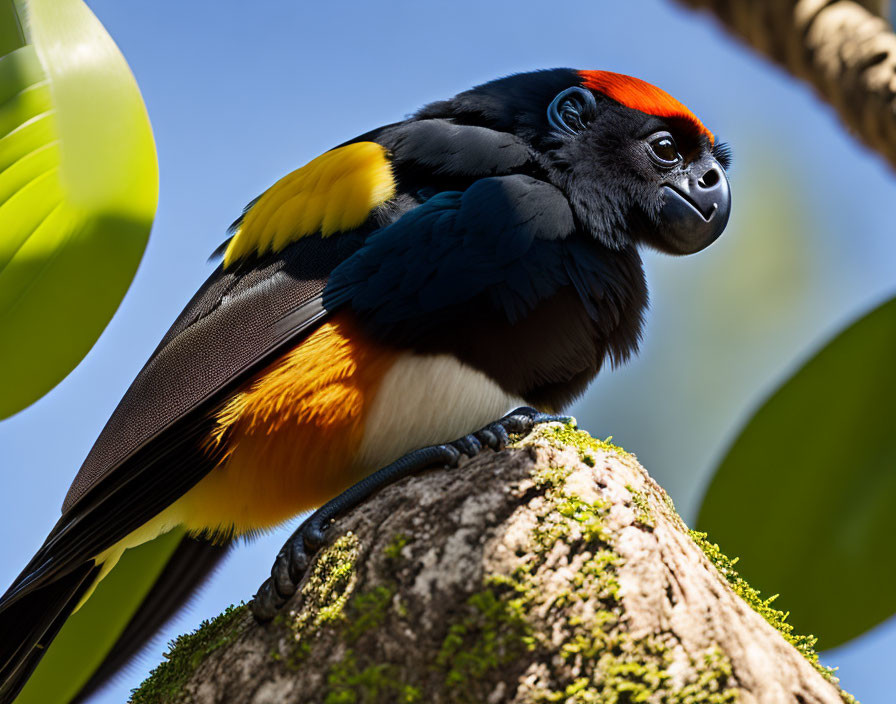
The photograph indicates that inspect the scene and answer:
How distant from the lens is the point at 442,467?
5.76 ft

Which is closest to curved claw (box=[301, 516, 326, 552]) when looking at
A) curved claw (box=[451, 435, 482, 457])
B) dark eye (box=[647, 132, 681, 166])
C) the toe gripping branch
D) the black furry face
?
the toe gripping branch

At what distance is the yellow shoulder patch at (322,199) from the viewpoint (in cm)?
211

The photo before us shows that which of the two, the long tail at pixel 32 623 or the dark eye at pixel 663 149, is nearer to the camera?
the long tail at pixel 32 623

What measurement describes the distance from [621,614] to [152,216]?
123 cm

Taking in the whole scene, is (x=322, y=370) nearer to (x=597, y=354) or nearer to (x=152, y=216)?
(x=152, y=216)

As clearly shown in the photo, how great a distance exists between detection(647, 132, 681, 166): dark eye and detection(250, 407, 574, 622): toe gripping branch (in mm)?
908

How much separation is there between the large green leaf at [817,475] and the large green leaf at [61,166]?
65.7 inches

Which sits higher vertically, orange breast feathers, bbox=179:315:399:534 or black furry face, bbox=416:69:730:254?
black furry face, bbox=416:69:730:254

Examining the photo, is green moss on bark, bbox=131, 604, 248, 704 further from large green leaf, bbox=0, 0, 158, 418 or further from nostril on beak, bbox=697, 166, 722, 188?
nostril on beak, bbox=697, 166, 722, 188

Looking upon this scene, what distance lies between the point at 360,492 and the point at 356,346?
1.10 ft

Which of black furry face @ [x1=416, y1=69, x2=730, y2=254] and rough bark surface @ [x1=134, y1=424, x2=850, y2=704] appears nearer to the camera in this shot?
rough bark surface @ [x1=134, y1=424, x2=850, y2=704]

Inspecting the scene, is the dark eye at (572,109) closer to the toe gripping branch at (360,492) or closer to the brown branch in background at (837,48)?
the brown branch in background at (837,48)

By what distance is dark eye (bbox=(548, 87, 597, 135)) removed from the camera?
2320mm

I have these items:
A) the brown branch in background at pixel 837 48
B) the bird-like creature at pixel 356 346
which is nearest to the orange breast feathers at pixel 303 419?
the bird-like creature at pixel 356 346
